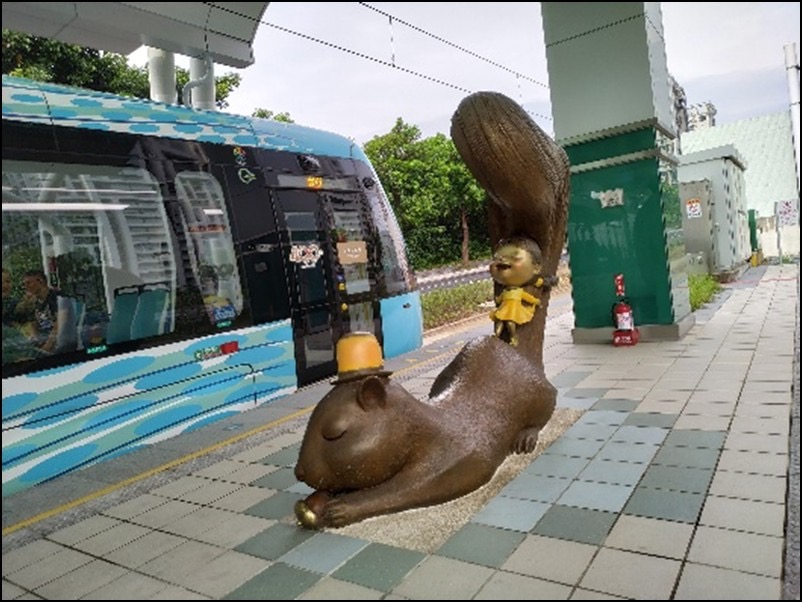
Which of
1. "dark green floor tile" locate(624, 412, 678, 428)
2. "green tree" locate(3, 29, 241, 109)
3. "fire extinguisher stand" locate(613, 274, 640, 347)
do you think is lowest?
"dark green floor tile" locate(624, 412, 678, 428)

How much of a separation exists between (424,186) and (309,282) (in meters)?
22.6

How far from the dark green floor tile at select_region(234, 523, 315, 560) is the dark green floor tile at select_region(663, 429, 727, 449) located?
2567 mm

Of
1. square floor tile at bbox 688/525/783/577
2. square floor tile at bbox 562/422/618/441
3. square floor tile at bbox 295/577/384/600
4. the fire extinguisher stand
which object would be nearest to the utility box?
the fire extinguisher stand

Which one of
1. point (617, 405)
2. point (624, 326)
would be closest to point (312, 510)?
point (617, 405)

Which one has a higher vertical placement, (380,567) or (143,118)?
(143,118)

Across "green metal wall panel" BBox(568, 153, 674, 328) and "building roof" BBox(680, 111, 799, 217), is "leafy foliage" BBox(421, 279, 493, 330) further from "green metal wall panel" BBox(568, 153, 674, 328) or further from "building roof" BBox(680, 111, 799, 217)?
"building roof" BBox(680, 111, 799, 217)

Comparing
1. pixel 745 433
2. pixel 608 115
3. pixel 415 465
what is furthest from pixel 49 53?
pixel 745 433

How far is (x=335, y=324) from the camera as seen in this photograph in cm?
698

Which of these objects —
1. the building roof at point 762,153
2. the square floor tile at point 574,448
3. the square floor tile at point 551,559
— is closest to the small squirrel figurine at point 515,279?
the square floor tile at point 574,448

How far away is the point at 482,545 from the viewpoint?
9.47 ft

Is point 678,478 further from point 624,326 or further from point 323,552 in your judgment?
point 624,326

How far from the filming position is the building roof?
22.4 meters

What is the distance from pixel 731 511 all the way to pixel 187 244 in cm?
478

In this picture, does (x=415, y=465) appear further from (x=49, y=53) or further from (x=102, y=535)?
(x=49, y=53)
